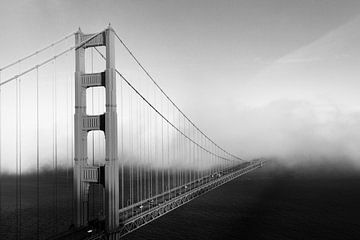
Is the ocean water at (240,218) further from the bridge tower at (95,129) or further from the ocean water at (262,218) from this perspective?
the bridge tower at (95,129)

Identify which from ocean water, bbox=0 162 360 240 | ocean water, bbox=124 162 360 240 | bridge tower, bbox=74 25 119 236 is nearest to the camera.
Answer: bridge tower, bbox=74 25 119 236

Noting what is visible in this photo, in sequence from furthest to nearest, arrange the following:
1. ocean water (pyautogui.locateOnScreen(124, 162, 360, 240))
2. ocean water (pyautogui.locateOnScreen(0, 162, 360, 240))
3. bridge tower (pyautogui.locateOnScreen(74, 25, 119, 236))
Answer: ocean water (pyautogui.locateOnScreen(0, 162, 360, 240))
ocean water (pyautogui.locateOnScreen(124, 162, 360, 240))
bridge tower (pyautogui.locateOnScreen(74, 25, 119, 236))

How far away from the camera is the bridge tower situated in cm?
2550

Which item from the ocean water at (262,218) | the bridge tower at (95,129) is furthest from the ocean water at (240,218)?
the bridge tower at (95,129)

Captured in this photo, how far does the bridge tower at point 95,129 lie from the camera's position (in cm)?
2550

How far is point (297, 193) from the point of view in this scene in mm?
85375

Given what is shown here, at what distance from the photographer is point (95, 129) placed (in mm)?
26828

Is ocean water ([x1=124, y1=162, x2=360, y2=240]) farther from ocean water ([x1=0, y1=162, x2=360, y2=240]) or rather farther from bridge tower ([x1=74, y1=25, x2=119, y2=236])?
bridge tower ([x1=74, y1=25, x2=119, y2=236])

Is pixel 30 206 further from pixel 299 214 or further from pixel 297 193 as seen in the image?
pixel 297 193

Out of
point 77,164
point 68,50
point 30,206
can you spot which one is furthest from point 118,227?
point 30,206

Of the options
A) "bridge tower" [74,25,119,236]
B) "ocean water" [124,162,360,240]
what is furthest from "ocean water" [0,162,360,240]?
"bridge tower" [74,25,119,236]

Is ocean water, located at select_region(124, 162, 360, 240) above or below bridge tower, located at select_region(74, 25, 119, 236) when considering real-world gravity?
below

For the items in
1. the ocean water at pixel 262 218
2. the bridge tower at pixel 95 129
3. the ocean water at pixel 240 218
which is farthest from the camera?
the ocean water at pixel 240 218

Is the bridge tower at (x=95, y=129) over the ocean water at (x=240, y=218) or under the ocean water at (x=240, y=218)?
over
